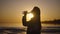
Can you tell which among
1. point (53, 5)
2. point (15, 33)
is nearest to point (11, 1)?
point (15, 33)

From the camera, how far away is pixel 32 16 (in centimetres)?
126

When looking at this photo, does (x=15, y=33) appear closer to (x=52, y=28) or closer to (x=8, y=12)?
(x=8, y=12)

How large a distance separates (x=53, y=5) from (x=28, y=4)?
0.33m

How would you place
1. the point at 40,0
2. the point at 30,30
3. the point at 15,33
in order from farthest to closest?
the point at 40,0 → the point at 15,33 → the point at 30,30

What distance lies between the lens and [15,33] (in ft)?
5.24

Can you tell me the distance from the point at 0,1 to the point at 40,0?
0.51 meters

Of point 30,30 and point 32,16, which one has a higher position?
point 32,16

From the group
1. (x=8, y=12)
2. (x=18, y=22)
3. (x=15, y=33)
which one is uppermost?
(x=8, y=12)

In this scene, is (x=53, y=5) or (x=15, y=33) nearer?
(x=15, y=33)

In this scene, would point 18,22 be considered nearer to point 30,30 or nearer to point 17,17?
point 17,17

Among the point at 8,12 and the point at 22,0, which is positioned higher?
the point at 22,0

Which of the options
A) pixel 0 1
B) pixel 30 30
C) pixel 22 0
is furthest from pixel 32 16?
pixel 0 1

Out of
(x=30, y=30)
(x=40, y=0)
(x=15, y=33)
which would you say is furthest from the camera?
(x=40, y=0)

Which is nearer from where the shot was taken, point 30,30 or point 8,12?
point 30,30
